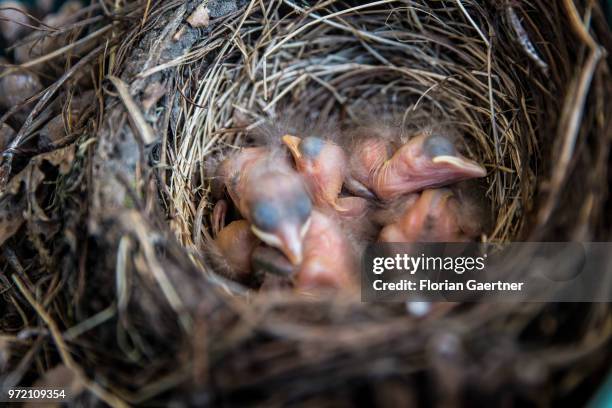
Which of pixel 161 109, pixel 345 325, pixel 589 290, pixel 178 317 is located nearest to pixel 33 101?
pixel 161 109

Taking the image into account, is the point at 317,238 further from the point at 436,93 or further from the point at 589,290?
the point at 436,93

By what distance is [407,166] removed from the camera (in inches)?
49.9

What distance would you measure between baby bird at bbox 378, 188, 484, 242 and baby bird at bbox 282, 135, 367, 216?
15 cm

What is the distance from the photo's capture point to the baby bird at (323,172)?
132 centimetres

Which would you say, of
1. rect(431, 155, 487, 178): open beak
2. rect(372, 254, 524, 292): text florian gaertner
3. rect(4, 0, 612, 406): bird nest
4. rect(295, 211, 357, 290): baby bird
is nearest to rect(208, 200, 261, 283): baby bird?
rect(4, 0, 612, 406): bird nest

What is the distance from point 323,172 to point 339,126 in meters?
0.33

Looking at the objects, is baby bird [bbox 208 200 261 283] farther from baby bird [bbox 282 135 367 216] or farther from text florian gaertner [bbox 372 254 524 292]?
text florian gaertner [bbox 372 254 524 292]

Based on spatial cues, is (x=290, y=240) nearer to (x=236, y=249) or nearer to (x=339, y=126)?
(x=236, y=249)

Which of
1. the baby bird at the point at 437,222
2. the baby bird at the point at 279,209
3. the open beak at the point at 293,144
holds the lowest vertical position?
the baby bird at the point at 437,222

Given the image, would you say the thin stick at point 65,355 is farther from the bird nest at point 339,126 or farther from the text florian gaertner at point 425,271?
the text florian gaertner at point 425,271

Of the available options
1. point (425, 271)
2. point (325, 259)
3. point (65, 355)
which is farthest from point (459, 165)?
point (65, 355)

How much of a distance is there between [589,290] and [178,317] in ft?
2.30

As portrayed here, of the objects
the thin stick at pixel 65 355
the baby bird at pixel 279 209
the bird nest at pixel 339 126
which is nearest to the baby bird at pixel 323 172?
the baby bird at pixel 279 209

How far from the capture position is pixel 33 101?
4.78 feet
